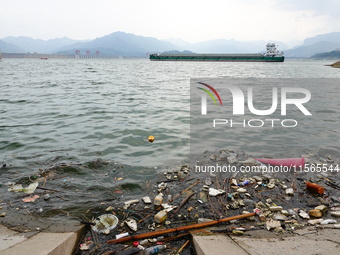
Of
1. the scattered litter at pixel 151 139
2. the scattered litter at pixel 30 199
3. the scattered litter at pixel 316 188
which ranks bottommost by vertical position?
the scattered litter at pixel 30 199

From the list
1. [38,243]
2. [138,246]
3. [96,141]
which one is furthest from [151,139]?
[38,243]

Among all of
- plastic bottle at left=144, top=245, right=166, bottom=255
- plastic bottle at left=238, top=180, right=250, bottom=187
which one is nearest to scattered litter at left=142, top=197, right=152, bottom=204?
plastic bottle at left=144, top=245, right=166, bottom=255

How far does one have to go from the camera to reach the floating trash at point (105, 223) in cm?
409

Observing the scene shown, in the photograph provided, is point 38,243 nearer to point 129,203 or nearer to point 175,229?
point 129,203

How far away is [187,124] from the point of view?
10812 mm

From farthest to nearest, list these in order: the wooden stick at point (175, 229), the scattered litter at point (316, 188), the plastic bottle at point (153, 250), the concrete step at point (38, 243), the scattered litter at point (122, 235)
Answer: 1. the scattered litter at point (316, 188)
2. the scattered litter at point (122, 235)
3. the wooden stick at point (175, 229)
4. the plastic bottle at point (153, 250)
5. the concrete step at point (38, 243)

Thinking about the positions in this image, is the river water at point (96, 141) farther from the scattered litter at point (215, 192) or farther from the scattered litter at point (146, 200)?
the scattered litter at point (215, 192)

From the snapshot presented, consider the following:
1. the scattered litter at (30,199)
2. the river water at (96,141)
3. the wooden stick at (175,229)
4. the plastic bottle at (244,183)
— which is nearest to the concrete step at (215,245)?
the wooden stick at (175,229)

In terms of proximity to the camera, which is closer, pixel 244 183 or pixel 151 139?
pixel 244 183

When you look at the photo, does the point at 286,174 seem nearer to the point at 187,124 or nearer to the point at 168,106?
the point at 187,124

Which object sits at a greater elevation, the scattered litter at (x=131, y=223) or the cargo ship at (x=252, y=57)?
the cargo ship at (x=252, y=57)

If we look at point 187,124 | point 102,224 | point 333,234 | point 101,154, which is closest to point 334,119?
point 187,124

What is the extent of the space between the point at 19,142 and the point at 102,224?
586 cm

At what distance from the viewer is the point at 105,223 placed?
425 centimetres
